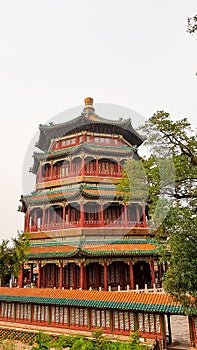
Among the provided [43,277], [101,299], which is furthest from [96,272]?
[101,299]

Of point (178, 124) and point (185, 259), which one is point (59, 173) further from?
point (185, 259)

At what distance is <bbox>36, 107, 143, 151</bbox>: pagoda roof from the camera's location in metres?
26.5

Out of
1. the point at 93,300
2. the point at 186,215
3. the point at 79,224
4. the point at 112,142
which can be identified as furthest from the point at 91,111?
the point at 186,215

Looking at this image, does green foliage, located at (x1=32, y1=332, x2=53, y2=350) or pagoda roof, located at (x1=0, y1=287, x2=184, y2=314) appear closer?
green foliage, located at (x1=32, y1=332, x2=53, y2=350)

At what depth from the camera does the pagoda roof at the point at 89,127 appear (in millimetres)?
26500

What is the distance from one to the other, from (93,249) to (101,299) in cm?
647

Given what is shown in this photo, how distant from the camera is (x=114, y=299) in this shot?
12484 millimetres

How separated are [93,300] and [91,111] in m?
21.0

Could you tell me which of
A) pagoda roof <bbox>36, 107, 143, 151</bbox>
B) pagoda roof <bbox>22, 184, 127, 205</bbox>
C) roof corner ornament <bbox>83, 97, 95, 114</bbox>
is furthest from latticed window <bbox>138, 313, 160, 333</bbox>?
roof corner ornament <bbox>83, 97, 95, 114</bbox>

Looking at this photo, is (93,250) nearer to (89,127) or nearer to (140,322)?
(140,322)

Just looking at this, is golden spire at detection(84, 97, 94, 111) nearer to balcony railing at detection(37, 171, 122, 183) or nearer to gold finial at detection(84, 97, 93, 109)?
Answer: gold finial at detection(84, 97, 93, 109)

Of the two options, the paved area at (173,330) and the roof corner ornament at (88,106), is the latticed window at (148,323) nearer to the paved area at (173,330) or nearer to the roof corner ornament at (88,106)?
the paved area at (173,330)

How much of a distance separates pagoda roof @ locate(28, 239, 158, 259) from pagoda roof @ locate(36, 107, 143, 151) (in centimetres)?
1139

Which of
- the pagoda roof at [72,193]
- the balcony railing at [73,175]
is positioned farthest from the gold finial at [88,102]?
the pagoda roof at [72,193]
